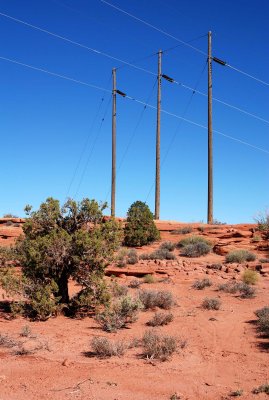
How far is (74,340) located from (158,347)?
1.95m

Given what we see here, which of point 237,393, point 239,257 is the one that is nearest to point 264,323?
point 237,393

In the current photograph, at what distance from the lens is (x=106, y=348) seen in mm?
7832

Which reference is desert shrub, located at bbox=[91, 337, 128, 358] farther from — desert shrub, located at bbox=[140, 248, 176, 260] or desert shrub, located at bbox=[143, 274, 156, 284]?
desert shrub, located at bbox=[140, 248, 176, 260]

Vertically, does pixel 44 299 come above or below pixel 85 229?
below

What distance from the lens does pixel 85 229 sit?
11.8 m

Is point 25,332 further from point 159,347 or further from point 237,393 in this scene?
point 237,393

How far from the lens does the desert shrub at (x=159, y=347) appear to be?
773cm

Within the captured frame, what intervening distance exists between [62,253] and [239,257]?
34.7ft

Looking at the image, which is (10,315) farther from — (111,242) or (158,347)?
(158,347)

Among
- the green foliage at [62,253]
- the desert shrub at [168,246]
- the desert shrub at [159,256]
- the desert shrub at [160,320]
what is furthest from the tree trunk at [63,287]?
the desert shrub at [168,246]

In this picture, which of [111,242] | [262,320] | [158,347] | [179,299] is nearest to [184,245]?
[179,299]

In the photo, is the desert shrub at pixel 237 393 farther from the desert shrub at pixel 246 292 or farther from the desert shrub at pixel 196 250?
the desert shrub at pixel 196 250

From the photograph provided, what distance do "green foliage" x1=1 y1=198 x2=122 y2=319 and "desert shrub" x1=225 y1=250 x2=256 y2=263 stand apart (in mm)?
8999

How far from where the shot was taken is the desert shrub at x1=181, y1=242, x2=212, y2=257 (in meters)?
20.9
